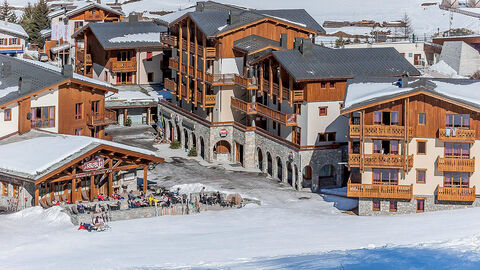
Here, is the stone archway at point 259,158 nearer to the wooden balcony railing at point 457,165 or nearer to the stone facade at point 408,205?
the stone facade at point 408,205

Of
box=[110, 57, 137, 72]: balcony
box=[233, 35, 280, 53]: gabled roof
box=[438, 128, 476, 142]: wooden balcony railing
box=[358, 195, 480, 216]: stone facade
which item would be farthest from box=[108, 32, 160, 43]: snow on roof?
box=[438, 128, 476, 142]: wooden balcony railing

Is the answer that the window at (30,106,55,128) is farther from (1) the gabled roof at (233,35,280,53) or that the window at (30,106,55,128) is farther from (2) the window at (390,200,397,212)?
(2) the window at (390,200,397,212)

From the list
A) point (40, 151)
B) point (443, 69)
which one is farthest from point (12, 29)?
point (40, 151)

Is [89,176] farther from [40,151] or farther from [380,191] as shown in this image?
[380,191]

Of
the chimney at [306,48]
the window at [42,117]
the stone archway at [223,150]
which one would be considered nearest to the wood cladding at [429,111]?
the chimney at [306,48]

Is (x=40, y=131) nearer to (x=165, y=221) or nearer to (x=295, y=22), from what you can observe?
(x=165, y=221)
